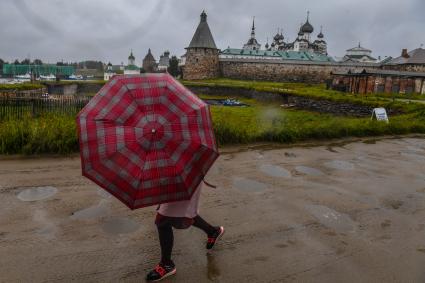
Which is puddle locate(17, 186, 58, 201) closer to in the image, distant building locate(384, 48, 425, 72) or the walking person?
the walking person

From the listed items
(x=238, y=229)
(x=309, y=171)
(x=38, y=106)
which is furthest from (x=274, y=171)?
(x=38, y=106)

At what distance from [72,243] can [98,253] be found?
35 cm

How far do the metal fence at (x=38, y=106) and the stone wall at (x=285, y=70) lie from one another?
4318cm

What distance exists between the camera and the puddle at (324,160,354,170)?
7.04 m

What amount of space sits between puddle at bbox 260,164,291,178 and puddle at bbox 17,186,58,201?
3.43 metres

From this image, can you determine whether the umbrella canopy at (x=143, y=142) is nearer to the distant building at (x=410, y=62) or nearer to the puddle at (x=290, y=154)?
the puddle at (x=290, y=154)

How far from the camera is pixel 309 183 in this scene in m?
5.86

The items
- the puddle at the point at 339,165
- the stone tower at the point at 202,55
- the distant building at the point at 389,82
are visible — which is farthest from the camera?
the stone tower at the point at 202,55

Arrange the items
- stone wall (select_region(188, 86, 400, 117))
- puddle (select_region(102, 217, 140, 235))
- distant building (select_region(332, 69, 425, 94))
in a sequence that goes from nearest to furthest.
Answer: puddle (select_region(102, 217, 140, 235)), stone wall (select_region(188, 86, 400, 117)), distant building (select_region(332, 69, 425, 94))

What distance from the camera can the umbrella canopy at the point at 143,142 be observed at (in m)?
2.45

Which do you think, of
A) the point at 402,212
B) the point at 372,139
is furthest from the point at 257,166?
the point at 372,139

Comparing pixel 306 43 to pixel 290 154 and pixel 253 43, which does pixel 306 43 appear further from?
pixel 290 154

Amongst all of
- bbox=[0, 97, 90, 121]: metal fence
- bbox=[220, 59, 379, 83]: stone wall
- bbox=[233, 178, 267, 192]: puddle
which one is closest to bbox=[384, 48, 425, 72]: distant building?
bbox=[220, 59, 379, 83]: stone wall

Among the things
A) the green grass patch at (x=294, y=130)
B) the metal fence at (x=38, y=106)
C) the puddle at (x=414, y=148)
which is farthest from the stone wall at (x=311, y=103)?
the metal fence at (x=38, y=106)
